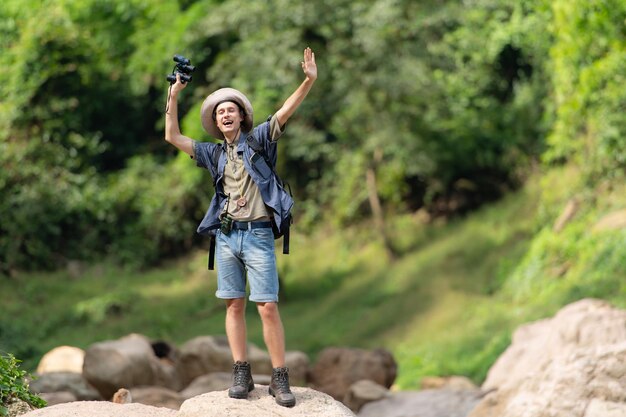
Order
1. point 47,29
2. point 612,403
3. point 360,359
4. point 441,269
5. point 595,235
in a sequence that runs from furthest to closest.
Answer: point 47,29 → point 441,269 → point 595,235 → point 360,359 → point 612,403

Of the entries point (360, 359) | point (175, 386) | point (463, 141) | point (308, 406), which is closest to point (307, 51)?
point (308, 406)

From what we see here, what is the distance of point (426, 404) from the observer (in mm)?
13047

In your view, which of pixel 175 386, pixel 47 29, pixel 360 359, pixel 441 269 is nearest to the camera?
pixel 175 386

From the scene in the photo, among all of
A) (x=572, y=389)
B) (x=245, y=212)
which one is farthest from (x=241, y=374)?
(x=572, y=389)

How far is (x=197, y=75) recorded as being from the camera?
2812 cm

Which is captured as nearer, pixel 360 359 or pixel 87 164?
pixel 360 359

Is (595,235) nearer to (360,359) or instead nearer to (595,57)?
(595,57)

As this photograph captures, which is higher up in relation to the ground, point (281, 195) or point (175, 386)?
point (281, 195)

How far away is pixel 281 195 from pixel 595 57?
11.0 meters

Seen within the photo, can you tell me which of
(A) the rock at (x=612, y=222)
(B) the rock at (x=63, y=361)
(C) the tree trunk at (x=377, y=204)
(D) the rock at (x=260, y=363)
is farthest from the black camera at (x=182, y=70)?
(C) the tree trunk at (x=377, y=204)

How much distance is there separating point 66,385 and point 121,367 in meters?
0.73

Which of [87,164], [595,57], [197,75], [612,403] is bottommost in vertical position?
[612,403]

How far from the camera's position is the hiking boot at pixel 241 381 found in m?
6.86

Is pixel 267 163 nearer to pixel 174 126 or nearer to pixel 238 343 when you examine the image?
→ pixel 174 126
